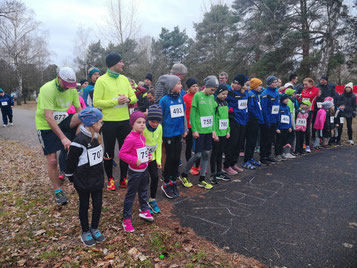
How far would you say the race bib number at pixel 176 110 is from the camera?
4.32m

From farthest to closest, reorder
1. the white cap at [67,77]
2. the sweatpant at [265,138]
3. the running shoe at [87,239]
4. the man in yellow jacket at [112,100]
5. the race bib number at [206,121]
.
A: the sweatpant at [265,138] < the race bib number at [206,121] < the man in yellow jacket at [112,100] < the white cap at [67,77] < the running shoe at [87,239]

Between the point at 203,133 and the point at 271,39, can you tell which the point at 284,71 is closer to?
the point at 271,39

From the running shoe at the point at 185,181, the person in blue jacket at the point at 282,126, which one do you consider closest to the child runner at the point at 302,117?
the person in blue jacket at the point at 282,126

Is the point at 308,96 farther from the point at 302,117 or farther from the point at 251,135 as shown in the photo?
the point at 251,135

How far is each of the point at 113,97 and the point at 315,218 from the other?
391 cm

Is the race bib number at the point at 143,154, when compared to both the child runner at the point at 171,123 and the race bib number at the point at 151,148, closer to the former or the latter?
the race bib number at the point at 151,148

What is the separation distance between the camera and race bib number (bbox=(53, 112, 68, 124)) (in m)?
3.99

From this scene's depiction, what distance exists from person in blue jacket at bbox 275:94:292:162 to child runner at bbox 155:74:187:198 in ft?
11.4

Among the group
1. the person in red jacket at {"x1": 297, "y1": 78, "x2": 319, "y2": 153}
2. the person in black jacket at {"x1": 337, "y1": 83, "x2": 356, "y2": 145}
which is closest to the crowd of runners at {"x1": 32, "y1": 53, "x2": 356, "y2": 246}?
the person in red jacket at {"x1": 297, "y1": 78, "x2": 319, "y2": 153}

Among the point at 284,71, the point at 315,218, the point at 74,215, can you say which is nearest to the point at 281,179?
the point at 315,218

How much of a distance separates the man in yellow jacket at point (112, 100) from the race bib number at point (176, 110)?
31.6 inches

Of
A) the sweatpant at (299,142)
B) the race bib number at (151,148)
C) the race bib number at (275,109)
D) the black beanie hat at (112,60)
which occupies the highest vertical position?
the black beanie hat at (112,60)

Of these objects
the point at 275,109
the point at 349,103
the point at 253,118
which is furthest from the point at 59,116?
the point at 349,103

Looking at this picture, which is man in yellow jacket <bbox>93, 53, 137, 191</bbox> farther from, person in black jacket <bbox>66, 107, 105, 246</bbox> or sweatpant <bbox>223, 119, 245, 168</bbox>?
sweatpant <bbox>223, 119, 245, 168</bbox>
